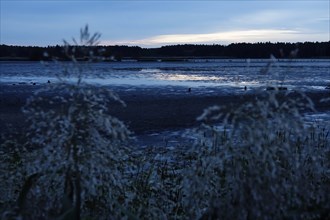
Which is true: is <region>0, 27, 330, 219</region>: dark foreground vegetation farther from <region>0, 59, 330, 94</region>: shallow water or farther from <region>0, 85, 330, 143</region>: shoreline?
<region>0, 85, 330, 143</region>: shoreline

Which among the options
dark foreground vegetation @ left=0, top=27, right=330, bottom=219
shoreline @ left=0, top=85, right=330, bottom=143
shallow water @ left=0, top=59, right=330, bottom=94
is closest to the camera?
dark foreground vegetation @ left=0, top=27, right=330, bottom=219

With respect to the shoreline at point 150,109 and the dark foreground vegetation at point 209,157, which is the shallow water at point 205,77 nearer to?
the dark foreground vegetation at point 209,157

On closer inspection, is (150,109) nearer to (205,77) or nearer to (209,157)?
(209,157)

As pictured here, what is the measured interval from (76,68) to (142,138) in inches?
478

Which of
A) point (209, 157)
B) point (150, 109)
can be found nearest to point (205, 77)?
point (150, 109)

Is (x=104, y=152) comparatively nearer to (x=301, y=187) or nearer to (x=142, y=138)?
(x=301, y=187)

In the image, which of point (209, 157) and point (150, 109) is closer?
point (209, 157)

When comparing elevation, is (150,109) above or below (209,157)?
below

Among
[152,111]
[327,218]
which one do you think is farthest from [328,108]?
[327,218]

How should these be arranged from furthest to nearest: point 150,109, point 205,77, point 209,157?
point 205,77
point 150,109
point 209,157

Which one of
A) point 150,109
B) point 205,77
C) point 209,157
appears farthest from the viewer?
point 205,77

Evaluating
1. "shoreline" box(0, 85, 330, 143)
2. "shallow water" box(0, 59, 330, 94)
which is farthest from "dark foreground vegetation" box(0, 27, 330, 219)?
"shoreline" box(0, 85, 330, 143)

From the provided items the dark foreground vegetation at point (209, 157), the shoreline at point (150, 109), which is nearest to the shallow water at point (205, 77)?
the dark foreground vegetation at point (209, 157)

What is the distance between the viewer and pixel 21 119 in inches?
718
